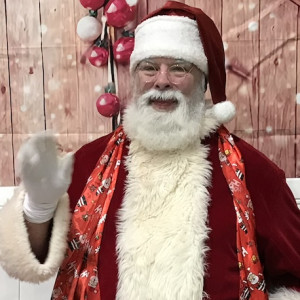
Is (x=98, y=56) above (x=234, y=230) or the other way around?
above

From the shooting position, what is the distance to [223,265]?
1.06 meters

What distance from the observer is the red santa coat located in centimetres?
106

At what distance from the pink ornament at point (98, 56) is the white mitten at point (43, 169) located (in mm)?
629

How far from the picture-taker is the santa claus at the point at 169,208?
1.01 m

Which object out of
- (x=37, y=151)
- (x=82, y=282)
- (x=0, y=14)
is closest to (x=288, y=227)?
(x=82, y=282)

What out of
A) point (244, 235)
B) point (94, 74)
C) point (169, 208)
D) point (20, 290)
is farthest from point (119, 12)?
point (20, 290)

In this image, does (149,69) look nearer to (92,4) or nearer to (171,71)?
(171,71)

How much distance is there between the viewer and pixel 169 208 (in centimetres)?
107

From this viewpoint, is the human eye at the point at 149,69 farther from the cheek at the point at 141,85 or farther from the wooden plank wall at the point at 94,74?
the wooden plank wall at the point at 94,74

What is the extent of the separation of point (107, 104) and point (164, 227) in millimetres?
563

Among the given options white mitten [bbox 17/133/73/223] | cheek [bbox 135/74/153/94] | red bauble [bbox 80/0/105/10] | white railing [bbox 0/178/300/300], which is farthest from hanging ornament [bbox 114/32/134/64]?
white railing [bbox 0/178/300/300]

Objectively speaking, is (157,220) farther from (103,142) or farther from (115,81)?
(115,81)

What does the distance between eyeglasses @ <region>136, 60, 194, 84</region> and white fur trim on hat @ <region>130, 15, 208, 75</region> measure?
2cm

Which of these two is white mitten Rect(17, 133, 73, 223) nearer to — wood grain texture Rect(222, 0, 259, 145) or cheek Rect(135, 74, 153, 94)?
cheek Rect(135, 74, 153, 94)
